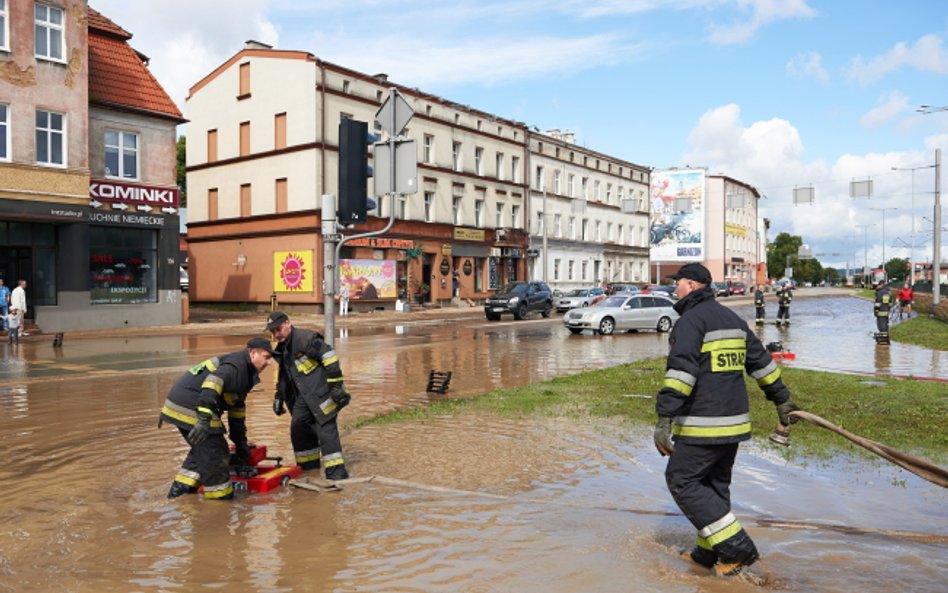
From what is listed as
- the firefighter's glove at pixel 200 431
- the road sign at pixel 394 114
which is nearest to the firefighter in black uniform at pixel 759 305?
the road sign at pixel 394 114

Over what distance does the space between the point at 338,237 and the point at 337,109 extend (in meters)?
31.6

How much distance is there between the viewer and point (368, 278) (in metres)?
38.7

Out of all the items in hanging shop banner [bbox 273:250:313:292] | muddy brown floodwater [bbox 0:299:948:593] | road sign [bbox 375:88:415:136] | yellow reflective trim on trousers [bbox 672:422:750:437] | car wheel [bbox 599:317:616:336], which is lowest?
muddy brown floodwater [bbox 0:299:948:593]

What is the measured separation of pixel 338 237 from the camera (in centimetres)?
768

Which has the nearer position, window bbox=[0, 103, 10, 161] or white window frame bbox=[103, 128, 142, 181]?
window bbox=[0, 103, 10, 161]

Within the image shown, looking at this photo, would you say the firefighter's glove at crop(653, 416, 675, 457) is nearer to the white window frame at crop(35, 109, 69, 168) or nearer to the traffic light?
the traffic light

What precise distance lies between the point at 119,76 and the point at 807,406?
89.3 feet

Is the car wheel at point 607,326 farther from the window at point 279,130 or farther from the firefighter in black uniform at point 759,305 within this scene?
the window at point 279,130

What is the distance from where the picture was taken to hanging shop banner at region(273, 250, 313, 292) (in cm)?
3662

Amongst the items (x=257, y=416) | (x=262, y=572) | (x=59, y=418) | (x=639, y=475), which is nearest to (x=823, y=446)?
(x=639, y=475)

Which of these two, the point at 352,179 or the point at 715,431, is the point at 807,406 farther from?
the point at 352,179

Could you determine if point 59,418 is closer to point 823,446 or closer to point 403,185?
point 403,185

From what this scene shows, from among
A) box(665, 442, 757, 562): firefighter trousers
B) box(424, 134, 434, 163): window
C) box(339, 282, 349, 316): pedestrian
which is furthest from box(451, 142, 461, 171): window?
box(665, 442, 757, 562): firefighter trousers

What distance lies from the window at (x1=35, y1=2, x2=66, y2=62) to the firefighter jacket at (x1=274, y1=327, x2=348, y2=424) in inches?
901
